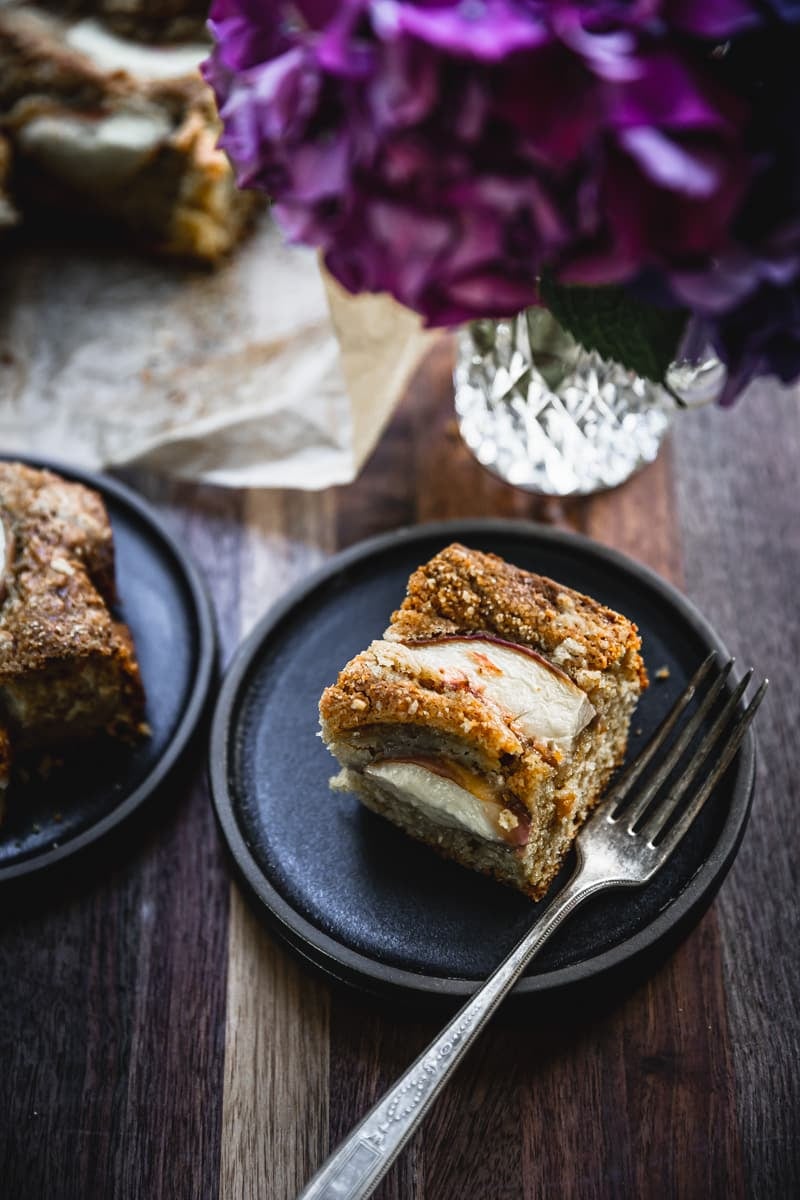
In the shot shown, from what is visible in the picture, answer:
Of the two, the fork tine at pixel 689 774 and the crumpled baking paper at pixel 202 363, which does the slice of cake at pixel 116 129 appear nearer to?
the crumpled baking paper at pixel 202 363

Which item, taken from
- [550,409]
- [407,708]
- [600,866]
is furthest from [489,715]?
[550,409]

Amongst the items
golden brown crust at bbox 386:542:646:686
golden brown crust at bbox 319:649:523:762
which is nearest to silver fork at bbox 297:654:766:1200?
golden brown crust at bbox 386:542:646:686

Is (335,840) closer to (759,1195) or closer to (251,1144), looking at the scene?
(251,1144)

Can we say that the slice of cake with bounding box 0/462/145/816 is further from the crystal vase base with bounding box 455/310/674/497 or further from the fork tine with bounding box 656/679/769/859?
the fork tine with bounding box 656/679/769/859

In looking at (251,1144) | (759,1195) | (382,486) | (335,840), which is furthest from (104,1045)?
(382,486)

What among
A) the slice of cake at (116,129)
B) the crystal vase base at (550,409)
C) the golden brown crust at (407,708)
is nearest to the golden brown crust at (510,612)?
the golden brown crust at (407,708)
